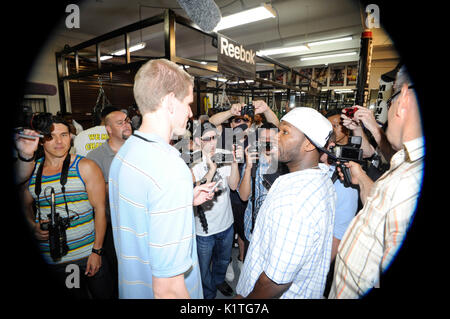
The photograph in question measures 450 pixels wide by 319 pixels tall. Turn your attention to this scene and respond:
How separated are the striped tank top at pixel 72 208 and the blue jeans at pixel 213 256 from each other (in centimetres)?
109

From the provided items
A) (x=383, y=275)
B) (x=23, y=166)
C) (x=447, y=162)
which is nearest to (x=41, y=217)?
(x=23, y=166)

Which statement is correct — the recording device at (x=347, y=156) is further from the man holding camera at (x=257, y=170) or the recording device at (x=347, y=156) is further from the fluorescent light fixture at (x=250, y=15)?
the fluorescent light fixture at (x=250, y=15)

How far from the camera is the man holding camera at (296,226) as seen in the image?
1.02m

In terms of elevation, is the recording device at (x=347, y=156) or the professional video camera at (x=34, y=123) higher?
the professional video camera at (x=34, y=123)

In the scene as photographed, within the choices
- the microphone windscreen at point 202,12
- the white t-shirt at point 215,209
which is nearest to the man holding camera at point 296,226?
the white t-shirt at point 215,209

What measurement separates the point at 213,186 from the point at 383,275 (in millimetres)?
996

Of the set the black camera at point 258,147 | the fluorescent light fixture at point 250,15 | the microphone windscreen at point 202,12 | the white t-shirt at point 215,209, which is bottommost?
the white t-shirt at point 215,209

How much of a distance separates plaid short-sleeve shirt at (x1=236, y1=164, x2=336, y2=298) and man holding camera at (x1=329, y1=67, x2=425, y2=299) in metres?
0.14

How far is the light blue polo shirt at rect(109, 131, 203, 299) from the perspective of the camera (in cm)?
81

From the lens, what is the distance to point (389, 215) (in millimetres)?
913

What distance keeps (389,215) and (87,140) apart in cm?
362
